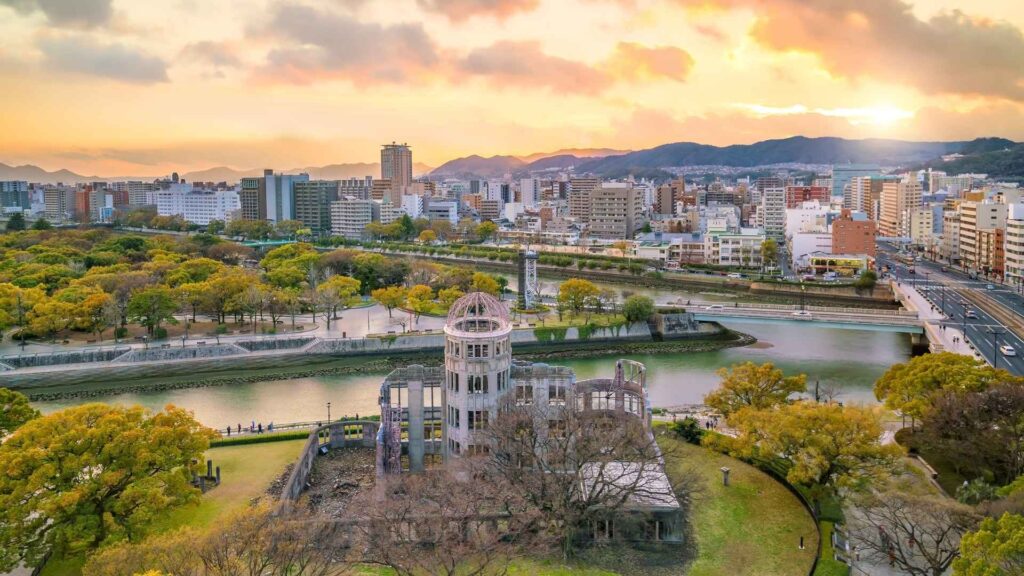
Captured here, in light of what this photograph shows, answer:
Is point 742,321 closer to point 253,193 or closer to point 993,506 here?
point 993,506

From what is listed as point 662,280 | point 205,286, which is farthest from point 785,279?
point 205,286

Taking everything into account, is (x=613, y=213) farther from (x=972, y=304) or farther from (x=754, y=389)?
(x=754, y=389)

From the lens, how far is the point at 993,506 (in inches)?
Result: 466

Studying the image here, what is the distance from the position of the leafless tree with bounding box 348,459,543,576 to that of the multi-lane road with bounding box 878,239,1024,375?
20376mm

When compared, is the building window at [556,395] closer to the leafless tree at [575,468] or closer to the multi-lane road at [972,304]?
the leafless tree at [575,468]

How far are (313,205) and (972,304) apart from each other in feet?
254

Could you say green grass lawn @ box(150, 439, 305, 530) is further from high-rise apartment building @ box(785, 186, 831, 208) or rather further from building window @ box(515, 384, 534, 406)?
high-rise apartment building @ box(785, 186, 831, 208)

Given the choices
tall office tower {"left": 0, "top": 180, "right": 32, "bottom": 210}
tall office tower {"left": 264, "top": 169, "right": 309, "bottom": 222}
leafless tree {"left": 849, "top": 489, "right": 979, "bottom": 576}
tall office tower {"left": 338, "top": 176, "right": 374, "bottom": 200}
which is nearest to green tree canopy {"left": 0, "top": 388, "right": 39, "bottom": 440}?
leafless tree {"left": 849, "top": 489, "right": 979, "bottom": 576}

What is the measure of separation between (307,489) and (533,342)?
60.6ft

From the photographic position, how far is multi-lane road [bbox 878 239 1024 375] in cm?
2792

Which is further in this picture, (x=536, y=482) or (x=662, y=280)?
(x=662, y=280)

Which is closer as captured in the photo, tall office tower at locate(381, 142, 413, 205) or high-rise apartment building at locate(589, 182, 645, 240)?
high-rise apartment building at locate(589, 182, 645, 240)

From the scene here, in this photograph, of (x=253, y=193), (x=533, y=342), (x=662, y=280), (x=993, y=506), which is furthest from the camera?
(x=253, y=193)

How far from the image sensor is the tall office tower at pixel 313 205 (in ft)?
317
